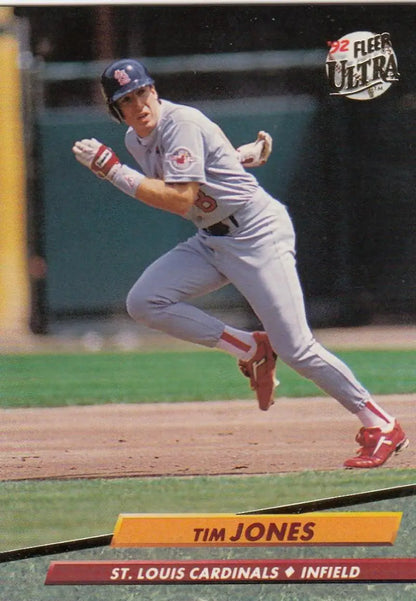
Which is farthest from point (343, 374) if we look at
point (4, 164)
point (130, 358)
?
point (4, 164)

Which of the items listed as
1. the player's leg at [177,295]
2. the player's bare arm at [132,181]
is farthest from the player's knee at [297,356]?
the player's bare arm at [132,181]

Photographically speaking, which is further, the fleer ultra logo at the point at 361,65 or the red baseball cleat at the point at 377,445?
the red baseball cleat at the point at 377,445

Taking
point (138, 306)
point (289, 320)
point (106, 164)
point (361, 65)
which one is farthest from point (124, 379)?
point (361, 65)

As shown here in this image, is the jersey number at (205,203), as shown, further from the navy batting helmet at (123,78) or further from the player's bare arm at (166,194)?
the navy batting helmet at (123,78)

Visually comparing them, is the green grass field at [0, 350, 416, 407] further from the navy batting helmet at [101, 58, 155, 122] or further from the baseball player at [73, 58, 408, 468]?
the navy batting helmet at [101, 58, 155, 122]

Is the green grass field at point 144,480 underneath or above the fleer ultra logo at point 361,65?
underneath

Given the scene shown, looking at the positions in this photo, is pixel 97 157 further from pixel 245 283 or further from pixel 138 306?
pixel 245 283

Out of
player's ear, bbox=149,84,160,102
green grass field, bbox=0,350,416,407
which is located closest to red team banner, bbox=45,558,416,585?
green grass field, bbox=0,350,416,407

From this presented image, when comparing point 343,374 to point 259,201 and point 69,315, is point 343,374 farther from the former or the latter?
point 69,315
